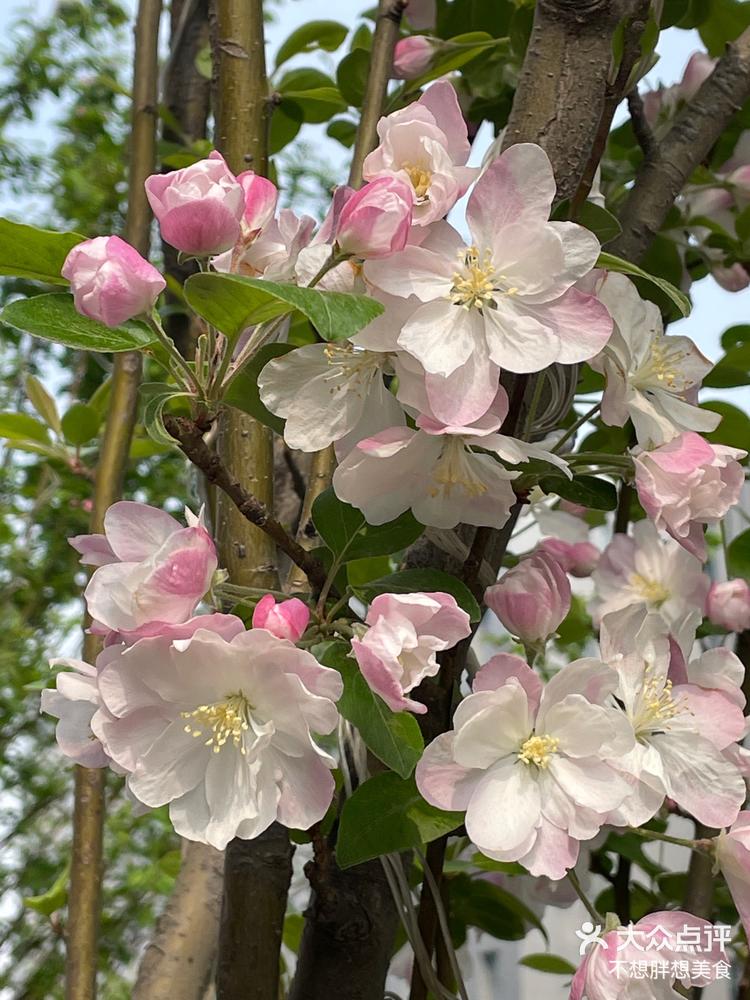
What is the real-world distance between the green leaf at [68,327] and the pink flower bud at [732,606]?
56 centimetres

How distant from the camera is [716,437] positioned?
849mm

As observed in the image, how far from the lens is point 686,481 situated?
0.49 meters

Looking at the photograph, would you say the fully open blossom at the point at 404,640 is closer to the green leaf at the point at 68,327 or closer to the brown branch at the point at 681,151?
the green leaf at the point at 68,327

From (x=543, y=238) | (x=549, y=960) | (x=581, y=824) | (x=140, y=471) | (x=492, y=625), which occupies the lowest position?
(x=492, y=625)

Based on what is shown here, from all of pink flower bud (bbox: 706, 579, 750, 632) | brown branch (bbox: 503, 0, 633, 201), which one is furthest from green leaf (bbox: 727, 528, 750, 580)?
brown branch (bbox: 503, 0, 633, 201)

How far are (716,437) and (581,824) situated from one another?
1.58 feet

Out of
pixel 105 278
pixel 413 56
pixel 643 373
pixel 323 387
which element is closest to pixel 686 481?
pixel 643 373

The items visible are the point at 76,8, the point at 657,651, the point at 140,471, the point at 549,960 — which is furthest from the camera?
the point at 76,8

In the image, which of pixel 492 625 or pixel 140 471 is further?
pixel 492 625

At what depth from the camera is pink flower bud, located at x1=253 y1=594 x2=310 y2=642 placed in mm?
420

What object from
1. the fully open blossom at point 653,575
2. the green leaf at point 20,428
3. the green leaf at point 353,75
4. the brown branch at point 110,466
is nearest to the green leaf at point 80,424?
the green leaf at point 20,428

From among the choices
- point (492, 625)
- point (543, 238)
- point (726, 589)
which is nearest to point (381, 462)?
point (543, 238)

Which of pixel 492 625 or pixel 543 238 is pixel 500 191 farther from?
pixel 492 625

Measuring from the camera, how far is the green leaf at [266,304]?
367mm
